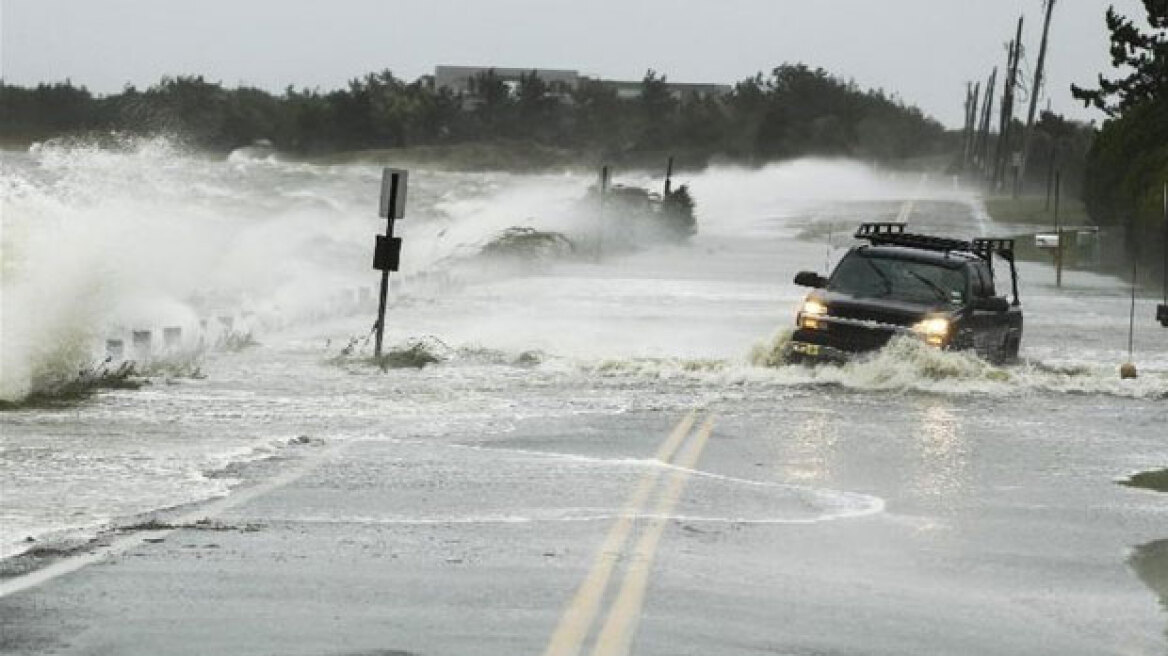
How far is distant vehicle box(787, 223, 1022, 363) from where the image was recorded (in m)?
22.7

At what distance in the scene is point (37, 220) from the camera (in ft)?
88.0

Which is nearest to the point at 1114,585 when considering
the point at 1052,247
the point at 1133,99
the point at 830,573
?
the point at 830,573

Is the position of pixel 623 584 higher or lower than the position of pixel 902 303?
lower

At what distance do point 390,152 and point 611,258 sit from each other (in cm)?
11230

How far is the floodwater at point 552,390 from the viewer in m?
13.1

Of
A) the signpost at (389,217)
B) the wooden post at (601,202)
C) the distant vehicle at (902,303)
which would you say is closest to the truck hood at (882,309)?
the distant vehicle at (902,303)

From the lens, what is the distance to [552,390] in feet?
73.0

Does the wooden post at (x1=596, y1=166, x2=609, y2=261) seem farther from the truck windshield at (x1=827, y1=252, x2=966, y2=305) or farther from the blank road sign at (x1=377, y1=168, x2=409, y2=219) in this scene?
the truck windshield at (x1=827, y1=252, x2=966, y2=305)

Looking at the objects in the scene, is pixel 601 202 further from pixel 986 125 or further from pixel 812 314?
pixel 986 125

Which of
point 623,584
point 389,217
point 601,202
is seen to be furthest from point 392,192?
point 601,202

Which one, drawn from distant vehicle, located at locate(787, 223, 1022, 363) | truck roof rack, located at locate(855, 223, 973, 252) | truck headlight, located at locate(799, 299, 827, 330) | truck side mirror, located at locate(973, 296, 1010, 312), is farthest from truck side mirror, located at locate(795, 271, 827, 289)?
truck side mirror, located at locate(973, 296, 1010, 312)

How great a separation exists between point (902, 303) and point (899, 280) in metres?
0.68

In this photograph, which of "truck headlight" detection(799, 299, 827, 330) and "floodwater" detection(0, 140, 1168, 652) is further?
"truck headlight" detection(799, 299, 827, 330)

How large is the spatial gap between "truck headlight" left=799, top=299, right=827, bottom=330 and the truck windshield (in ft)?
1.54
